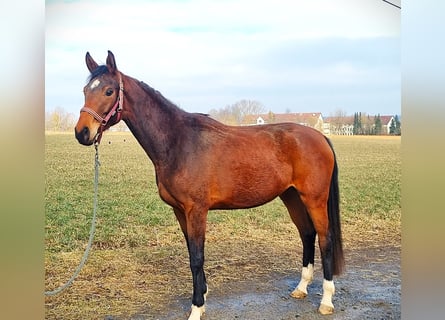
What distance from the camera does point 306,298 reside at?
307 centimetres

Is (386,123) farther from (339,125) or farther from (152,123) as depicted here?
(152,123)

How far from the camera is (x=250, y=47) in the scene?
10.9ft

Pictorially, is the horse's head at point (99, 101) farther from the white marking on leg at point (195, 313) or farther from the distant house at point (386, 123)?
the distant house at point (386, 123)

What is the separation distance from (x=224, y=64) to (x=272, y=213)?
5.22ft

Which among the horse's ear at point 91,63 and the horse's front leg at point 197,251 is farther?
the horse's front leg at point 197,251

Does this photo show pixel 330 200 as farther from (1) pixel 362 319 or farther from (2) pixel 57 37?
(2) pixel 57 37

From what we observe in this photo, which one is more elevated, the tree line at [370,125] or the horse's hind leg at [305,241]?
the tree line at [370,125]

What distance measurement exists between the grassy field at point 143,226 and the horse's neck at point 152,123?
29.6 inches

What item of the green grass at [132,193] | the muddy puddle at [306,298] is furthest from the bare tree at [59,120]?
the muddy puddle at [306,298]

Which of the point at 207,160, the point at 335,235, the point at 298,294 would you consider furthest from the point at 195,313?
the point at 335,235

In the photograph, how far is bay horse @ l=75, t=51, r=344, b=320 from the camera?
2.45m

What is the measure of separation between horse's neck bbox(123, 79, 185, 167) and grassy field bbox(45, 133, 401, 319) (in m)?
0.75

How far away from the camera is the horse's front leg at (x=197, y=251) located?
2566mm
